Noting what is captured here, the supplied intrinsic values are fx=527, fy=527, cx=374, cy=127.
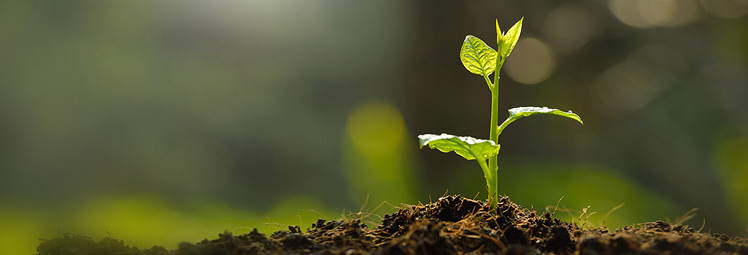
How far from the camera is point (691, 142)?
9.69ft

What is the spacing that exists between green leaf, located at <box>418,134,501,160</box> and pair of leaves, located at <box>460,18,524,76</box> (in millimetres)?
204

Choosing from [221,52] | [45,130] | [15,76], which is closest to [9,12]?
[15,76]

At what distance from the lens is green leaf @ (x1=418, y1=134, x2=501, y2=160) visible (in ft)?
3.08

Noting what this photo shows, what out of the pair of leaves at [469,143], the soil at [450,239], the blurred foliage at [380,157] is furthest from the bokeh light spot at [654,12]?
the pair of leaves at [469,143]

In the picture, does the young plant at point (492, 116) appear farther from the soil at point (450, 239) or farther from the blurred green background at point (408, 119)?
the blurred green background at point (408, 119)

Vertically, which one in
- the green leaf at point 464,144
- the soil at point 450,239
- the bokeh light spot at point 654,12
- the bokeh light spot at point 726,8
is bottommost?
the soil at point 450,239

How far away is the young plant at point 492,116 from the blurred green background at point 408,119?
1.20 meters

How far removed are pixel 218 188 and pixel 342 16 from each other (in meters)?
2.39

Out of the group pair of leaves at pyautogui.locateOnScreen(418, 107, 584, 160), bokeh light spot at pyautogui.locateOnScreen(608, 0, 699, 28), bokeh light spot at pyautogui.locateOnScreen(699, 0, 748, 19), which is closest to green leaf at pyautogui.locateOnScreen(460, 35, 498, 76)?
pair of leaves at pyautogui.locateOnScreen(418, 107, 584, 160)

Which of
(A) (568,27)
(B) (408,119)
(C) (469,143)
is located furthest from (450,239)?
(A) (568,27)

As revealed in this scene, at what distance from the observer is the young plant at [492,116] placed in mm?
963

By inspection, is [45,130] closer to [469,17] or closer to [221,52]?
[221,52]

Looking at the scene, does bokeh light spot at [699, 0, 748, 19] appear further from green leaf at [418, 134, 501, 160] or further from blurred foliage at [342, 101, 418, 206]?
green leaf at [418, 134, 501, 160]

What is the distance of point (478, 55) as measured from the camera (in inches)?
44.1
